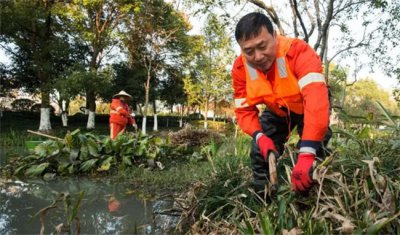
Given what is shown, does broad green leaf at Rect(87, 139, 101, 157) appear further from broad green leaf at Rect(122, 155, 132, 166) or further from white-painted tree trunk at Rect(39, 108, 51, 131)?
white-painted tree trunk at Rect(39, 108, 51, 131)

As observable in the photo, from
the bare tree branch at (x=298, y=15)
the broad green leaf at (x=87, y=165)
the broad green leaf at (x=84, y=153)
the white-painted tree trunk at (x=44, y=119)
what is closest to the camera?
the broad green leaf at (x=87, y=165)

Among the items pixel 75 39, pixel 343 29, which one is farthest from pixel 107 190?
pixel 75 39

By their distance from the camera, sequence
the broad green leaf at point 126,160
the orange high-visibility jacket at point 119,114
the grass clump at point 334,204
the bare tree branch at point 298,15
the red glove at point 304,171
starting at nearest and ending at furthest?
the grass clump at point 334,204 < the red glove at point 304,171 < the broad green leaf at point 126,160 < the orange high-visibility jacket at point 119,114 < the bare tree branch at point 298,15

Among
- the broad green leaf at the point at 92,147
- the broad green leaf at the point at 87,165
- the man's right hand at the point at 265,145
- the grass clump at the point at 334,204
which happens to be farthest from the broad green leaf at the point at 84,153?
the man's right hand at the point at 265,145

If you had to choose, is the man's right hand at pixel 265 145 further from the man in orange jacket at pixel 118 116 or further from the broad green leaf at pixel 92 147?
the man in orange jacket at pixel 118 116

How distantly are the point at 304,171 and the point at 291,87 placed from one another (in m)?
0.54

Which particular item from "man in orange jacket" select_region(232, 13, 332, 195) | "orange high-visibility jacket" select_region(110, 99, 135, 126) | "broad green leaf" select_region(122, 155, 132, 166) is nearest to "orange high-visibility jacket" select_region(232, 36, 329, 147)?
"man in orange jacket" select_region(232, 13, 332, 195)

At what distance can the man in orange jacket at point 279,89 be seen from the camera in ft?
7.23

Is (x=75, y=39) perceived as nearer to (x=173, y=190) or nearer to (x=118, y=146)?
(x=118, y=146)

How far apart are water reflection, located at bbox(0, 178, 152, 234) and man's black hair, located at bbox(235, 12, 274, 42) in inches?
62.5

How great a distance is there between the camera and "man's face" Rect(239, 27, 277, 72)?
2.33 metres

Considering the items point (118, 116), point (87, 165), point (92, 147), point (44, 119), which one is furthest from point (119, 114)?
point (44, 119)

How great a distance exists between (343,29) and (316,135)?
1313 cm

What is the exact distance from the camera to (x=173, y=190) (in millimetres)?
5004
